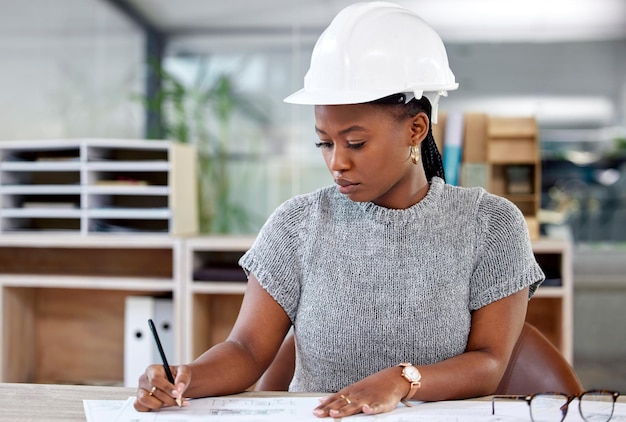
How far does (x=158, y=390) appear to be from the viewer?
1234 mm

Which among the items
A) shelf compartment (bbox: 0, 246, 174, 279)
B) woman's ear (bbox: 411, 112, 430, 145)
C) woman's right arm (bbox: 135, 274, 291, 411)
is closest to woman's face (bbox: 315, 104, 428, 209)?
woman's ear (bbox: 411, 112, 430, 145)

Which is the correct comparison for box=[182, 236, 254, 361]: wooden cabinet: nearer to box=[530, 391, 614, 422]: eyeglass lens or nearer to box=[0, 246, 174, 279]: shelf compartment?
box=[0, 246, 174, 279]: shelf compartment

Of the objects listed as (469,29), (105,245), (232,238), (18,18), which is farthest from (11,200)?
(469,29)

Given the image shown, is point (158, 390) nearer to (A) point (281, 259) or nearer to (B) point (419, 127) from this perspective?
(A) point (281, 259)

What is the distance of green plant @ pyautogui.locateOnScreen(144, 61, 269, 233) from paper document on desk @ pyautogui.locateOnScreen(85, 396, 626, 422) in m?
3.00

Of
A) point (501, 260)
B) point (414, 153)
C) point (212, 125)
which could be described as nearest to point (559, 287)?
point (501, 260)

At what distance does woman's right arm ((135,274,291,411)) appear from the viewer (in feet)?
4.05

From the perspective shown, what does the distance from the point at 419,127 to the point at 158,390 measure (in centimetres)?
66

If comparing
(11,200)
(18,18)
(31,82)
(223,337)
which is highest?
(18,18)

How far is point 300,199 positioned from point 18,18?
2.95 m

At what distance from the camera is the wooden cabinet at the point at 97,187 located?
2975 mm

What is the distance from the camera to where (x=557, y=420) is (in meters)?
1.16

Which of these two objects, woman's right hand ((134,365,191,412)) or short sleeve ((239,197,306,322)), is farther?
short sleeve ((239,197,306,322))

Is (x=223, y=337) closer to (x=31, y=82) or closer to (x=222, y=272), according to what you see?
(x=222, y=272)
